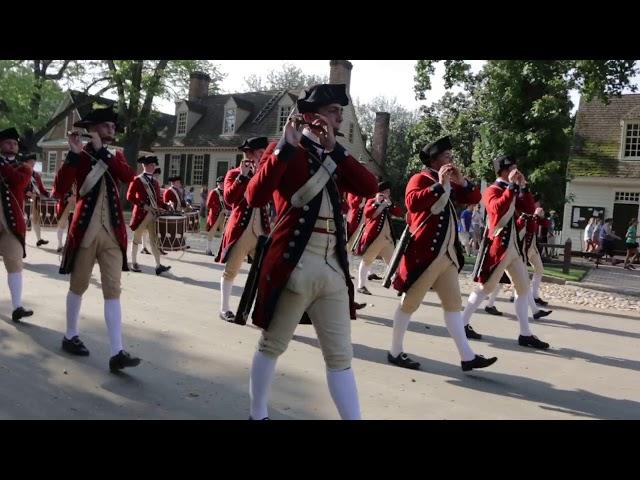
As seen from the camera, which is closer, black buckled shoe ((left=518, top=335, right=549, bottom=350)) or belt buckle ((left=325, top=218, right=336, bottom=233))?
belt buckle ((left=325, top=218, right=336, bottom=233))

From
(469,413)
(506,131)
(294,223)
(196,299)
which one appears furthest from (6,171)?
(506,131)

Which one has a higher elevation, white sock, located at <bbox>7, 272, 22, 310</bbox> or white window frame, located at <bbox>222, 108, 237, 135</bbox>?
white window frame, located at <bbox>222, 108, 237, 135</bbox>

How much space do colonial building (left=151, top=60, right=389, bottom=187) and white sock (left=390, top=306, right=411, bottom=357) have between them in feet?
106

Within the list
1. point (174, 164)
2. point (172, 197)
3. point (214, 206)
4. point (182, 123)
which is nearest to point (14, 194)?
point (172, 197)

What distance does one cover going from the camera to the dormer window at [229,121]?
132ft

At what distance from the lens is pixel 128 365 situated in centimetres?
538

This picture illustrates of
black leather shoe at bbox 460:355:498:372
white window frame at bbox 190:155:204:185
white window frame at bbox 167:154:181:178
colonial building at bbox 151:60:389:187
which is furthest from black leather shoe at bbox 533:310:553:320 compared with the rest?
white window frame at bbox 167:154:181:178

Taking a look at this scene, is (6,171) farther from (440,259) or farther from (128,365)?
(440,259)

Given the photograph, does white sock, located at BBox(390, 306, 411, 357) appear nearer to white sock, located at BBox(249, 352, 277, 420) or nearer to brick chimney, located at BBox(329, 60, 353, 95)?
white sock, located at BBox(249, 352, 277, 420)

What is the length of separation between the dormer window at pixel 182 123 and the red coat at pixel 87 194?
3833 cm

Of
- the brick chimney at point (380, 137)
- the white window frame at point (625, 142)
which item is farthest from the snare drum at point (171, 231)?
the brick chimney at point (380, 137)

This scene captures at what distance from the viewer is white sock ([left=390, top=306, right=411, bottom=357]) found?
20.5 ft

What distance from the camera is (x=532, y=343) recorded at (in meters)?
7.61
